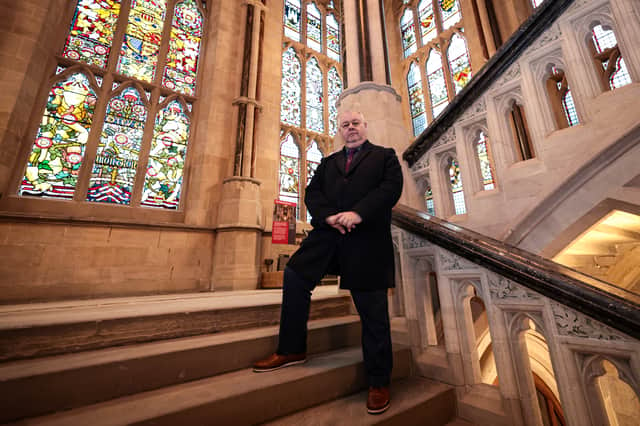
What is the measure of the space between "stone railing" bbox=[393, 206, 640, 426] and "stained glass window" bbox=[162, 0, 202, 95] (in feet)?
17.8

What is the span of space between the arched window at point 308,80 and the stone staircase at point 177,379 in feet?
15.8

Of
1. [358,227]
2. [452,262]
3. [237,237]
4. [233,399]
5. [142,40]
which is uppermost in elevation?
[142,40]

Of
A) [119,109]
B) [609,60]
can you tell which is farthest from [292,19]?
[609,60]

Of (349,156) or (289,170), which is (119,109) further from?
(349,156)

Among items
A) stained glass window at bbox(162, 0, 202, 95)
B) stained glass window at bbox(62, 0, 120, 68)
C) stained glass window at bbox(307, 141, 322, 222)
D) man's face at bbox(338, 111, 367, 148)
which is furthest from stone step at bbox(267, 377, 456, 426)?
stained glass window at bbox(62, 0, 120, 68)

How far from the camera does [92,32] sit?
4.71 metres

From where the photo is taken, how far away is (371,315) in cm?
118

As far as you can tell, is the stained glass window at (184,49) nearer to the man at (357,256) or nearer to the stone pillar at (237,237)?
the stone pillar at (237,237)

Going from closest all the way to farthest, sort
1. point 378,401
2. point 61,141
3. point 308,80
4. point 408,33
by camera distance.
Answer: point 378,401, point 61,141, point 308,80, point 408,33

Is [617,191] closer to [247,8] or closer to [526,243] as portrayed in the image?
[526,243]

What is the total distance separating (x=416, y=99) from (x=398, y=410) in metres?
8.32

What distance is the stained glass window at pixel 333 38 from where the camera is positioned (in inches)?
315

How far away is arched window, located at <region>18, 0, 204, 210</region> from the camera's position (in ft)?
13.3

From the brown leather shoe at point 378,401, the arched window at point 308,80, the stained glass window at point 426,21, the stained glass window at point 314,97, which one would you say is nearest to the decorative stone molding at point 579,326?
the brown leather shoe at point 378,401
